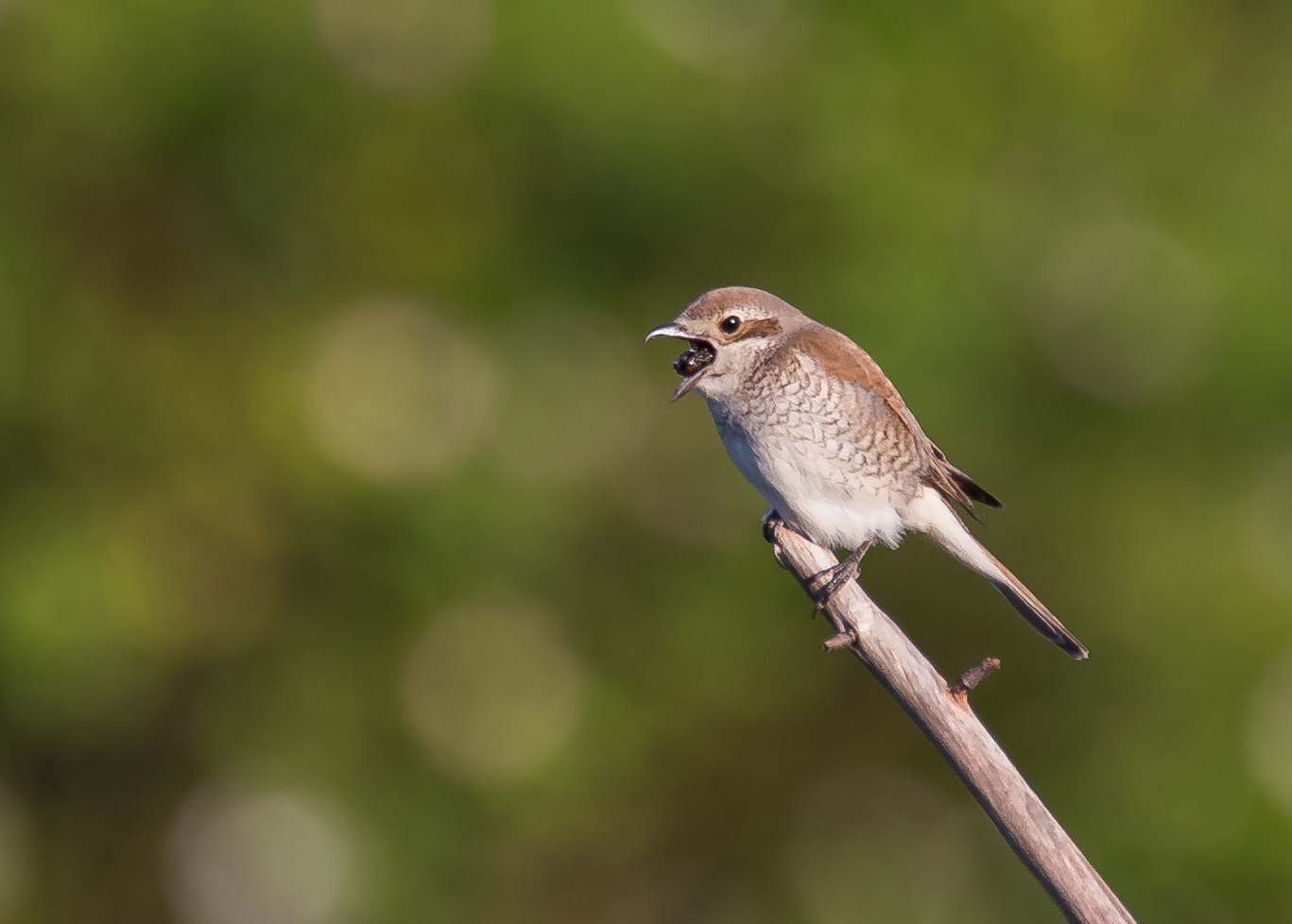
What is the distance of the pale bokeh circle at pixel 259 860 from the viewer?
6.84m

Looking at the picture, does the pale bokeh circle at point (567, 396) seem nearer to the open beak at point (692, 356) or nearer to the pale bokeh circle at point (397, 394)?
the pale bokeh circle at point (397, 394)

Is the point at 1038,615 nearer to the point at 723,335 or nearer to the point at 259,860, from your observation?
the point at 723,335

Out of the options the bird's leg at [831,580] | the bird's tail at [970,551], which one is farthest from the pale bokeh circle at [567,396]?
the bird's leg at [831,580]

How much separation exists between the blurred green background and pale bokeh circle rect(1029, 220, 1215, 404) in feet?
0.08

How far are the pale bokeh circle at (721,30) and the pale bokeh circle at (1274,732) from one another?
4.33 m

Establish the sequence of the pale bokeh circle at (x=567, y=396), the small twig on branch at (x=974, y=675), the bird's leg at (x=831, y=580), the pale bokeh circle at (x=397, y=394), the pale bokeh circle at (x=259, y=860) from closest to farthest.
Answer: the small twig on branch at (x=974, y=675) → the bird's leg at (x=831, y=580) → the pale bokeh circle at (x=397, y=394) → the pale bokeh circle at (x=259, y=860) → the pale bokeh circle at (x=567, y=396)

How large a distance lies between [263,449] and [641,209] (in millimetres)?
2417

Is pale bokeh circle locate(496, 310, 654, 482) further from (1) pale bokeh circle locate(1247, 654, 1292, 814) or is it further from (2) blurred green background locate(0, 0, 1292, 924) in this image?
(1) pale bokeh circle locate(1247, 654, 1292, 814)

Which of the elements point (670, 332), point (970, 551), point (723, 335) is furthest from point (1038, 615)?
point (670, 332)

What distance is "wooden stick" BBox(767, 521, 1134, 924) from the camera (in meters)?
2.60

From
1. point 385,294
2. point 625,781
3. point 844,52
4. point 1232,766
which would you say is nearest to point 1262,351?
point 1232,766

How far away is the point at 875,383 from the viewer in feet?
12.4

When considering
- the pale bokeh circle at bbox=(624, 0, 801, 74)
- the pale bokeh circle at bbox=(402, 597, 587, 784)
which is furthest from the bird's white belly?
the pale bokeh circle at bbox=(624, 0, 801, 74)

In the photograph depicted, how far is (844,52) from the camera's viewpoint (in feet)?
24.4
